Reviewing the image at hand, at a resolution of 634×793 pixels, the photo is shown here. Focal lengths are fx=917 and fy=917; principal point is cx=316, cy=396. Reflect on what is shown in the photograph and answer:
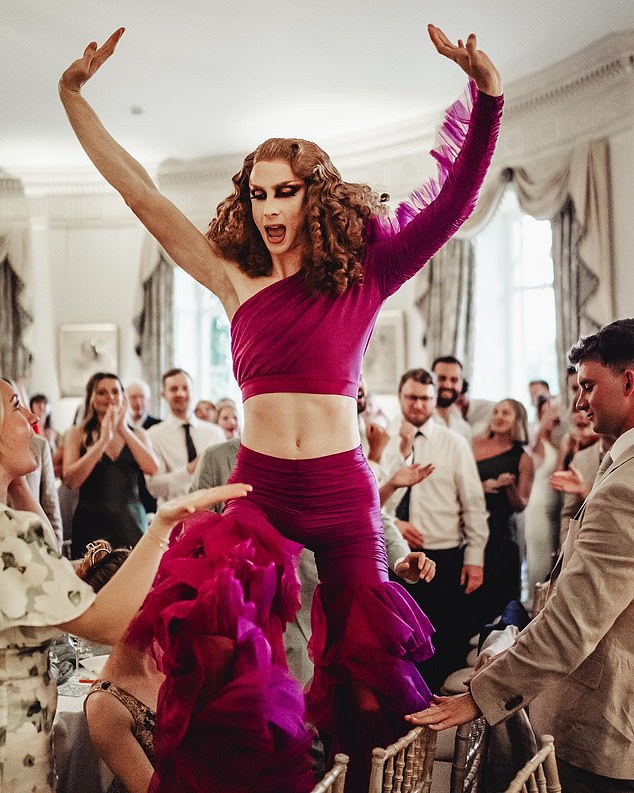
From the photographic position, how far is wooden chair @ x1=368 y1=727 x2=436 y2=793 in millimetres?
1393

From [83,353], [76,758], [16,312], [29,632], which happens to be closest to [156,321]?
[83,353]

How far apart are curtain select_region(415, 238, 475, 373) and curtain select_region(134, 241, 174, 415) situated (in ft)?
10.7

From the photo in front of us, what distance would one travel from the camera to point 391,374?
909cm

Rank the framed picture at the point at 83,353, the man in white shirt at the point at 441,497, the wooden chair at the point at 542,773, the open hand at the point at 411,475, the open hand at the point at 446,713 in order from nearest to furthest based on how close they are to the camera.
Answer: the wooden chair at the point at 542,773 → the open hand at the point at 446,713 → the open hand at the point at 411,475 → the man in white shirt at the point at 441,497 → the framed picture at the point at 83,353

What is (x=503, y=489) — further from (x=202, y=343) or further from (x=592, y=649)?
(x=202, y=343)

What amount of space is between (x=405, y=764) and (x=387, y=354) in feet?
25.0

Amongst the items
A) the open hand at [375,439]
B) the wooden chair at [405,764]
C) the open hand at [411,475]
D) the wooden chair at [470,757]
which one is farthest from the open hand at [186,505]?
the open hand at [375,439]

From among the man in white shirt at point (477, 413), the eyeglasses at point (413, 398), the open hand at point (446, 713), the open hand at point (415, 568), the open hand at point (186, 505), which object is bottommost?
the open hand at point (446, 713)

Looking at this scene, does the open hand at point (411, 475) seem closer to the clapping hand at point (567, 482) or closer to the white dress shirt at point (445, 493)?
the clapping hand at point (567, 482)

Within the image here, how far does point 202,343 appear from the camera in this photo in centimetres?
1097

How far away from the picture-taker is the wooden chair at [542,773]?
1.45 m

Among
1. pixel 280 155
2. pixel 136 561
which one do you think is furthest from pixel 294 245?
pixel 136 561

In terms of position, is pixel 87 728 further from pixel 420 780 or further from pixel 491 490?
pixel 491 490

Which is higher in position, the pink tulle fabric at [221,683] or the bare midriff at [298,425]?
the bare midriff at [298,425]
